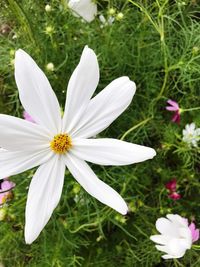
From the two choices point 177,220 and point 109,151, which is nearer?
point 109,151

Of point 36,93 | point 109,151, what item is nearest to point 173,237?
point 109,151

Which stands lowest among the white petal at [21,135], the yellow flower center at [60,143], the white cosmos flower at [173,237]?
the white cosmos flower at [173,237]

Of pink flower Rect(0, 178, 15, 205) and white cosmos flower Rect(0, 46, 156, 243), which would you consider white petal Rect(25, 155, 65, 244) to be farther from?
pink flower Rect(0, 178, 15, 205)

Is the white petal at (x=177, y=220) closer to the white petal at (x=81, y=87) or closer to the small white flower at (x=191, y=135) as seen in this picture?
the small white flower at (x=191, y=135)

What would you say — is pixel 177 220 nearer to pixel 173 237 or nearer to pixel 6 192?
pixel 173 237

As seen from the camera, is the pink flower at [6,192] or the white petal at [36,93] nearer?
the white petal at [36,93]

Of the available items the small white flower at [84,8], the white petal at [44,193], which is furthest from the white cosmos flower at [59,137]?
the small white flower at [84,8]

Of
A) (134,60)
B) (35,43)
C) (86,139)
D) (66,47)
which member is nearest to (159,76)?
(134,60)
